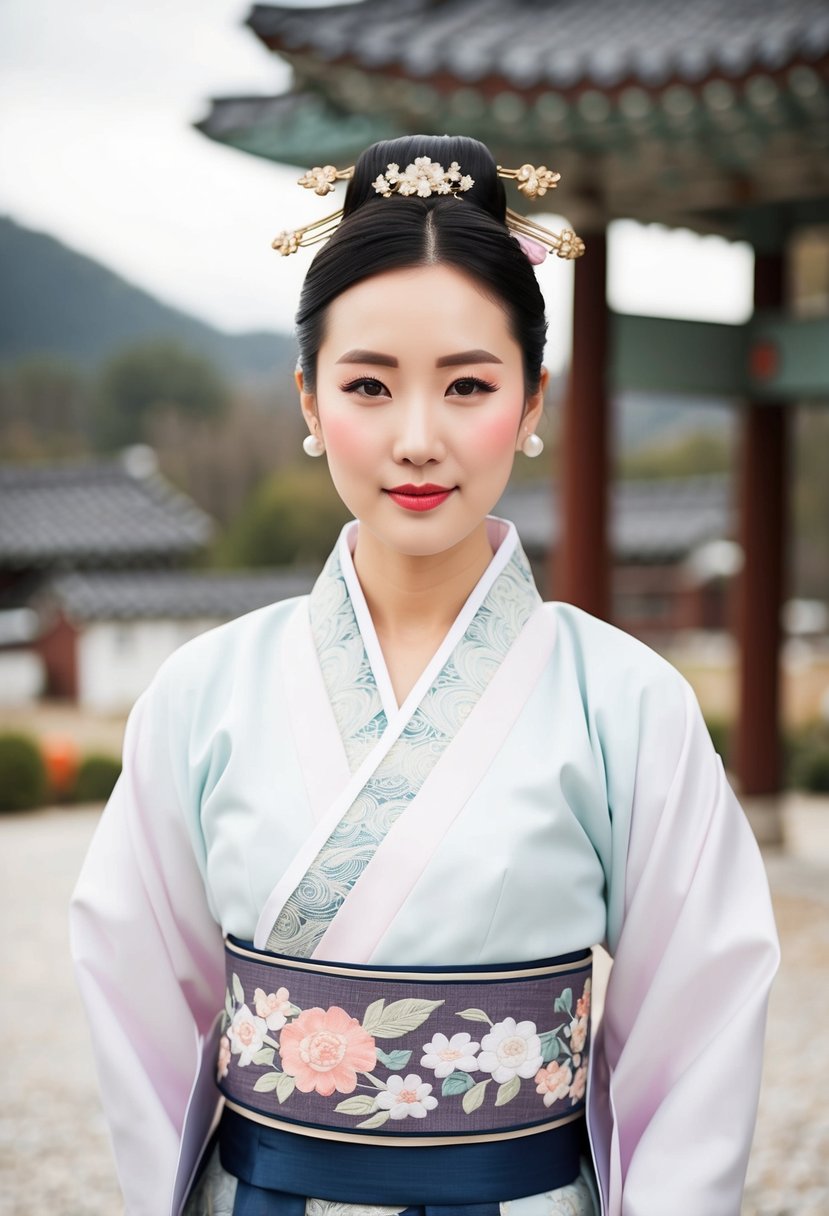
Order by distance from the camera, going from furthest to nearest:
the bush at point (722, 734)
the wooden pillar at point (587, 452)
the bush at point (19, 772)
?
1. the bush at point (722, 734)
2. the bush at point (19, 772)
3. the wooden pillar at point (587, 452)

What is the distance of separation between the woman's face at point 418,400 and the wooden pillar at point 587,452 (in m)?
4.63

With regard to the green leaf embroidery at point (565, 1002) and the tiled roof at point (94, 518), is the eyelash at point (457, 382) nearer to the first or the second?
the green leaf embroidery at point (565, 1002)

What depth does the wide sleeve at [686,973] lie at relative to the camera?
142cm

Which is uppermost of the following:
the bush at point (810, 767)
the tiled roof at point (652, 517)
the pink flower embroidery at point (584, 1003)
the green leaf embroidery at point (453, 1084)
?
the pink flower embroidery at point (584, 1003)

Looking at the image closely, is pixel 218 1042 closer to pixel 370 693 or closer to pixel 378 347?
pixel 370 693

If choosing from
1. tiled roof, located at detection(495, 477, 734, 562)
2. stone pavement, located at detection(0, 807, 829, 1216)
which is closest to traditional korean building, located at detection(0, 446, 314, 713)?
tiled roof, located at detection(495, 477, 734, 562)

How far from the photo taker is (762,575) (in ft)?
23.2

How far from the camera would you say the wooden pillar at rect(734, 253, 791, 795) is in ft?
22.6

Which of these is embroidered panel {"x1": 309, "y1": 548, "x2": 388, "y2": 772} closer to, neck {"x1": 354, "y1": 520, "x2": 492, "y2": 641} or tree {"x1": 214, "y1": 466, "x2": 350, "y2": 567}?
neck {"x1": 354, "y1": 520, "x2": 492, "y2": 641}

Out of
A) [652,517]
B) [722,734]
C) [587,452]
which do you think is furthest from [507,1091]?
[652,517]

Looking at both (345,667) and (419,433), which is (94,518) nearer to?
(345,667)

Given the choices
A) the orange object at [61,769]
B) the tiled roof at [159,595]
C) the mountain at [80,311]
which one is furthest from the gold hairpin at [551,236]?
the mountain at [80,311]

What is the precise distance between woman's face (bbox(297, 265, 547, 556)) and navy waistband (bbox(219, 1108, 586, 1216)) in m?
0.65

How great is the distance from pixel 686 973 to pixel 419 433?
666 mm
